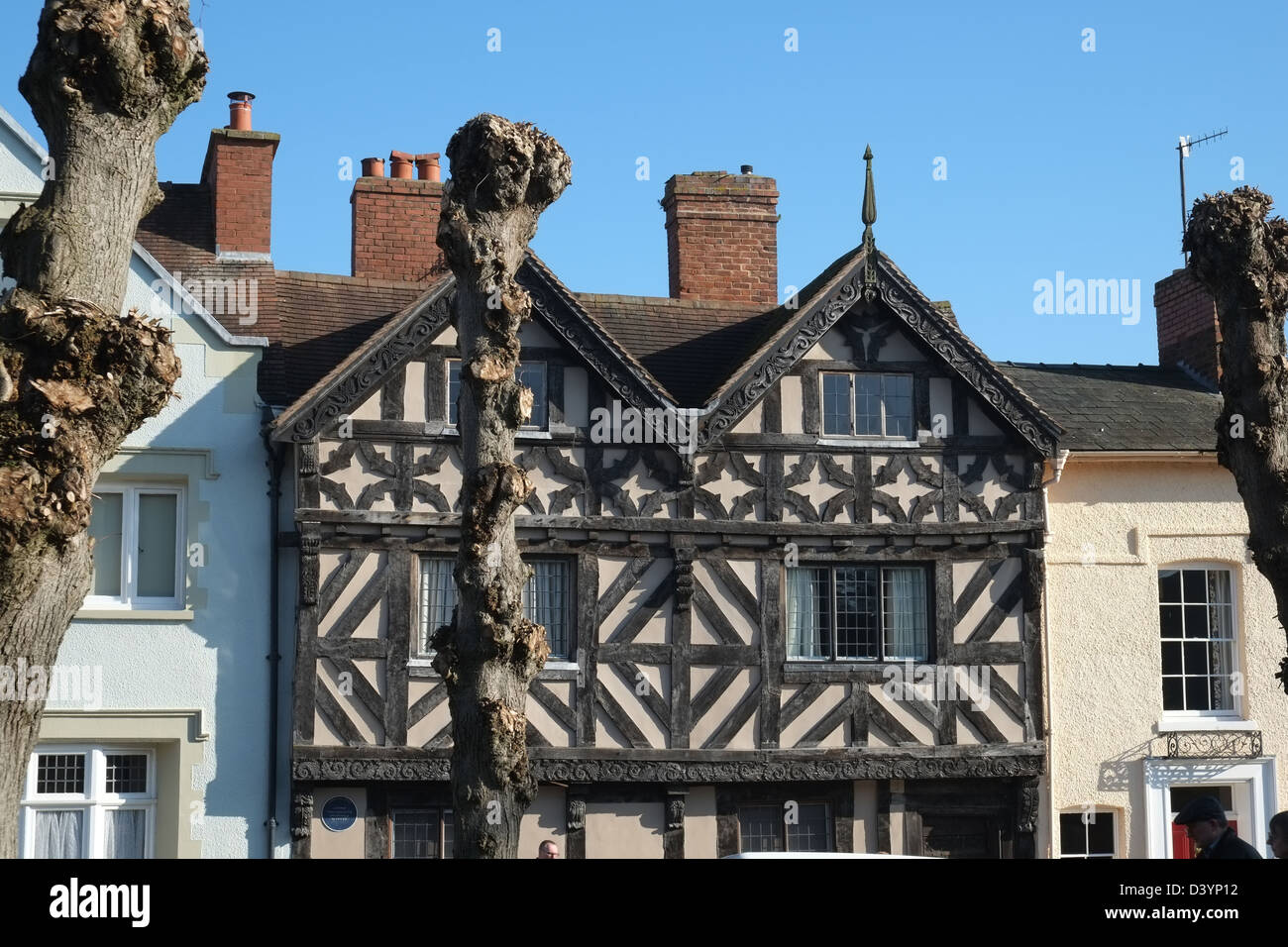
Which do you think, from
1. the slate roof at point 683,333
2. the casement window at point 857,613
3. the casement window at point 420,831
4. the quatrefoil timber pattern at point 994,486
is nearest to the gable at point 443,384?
the slate roof at point 683,333

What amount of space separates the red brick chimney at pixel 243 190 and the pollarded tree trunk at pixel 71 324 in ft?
38.0

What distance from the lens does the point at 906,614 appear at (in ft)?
60.2

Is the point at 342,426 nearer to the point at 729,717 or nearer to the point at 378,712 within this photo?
the point at 378,712

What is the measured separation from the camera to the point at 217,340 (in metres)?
17.4

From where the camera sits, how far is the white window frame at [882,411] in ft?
60.3

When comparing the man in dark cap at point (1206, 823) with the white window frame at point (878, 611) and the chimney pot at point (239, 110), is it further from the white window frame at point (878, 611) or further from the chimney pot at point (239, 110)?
the chimney pot at point (239, 110)

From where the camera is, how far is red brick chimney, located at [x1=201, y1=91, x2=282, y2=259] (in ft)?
64.4

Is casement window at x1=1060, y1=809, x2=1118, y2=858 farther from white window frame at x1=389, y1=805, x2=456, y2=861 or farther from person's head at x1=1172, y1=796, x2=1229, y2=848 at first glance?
person's head at x1=1172, y1=796, x2=1229, y2=848

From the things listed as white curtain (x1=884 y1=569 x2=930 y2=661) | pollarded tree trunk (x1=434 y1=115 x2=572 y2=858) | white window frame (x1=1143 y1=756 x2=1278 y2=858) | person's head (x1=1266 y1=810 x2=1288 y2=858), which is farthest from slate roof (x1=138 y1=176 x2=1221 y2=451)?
person's head (x1=1266 y1=810 x2=1288 y2=858)

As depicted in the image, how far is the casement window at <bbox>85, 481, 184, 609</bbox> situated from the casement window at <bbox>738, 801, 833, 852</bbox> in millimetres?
6835

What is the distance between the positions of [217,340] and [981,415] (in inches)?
353

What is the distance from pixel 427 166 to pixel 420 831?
9.01 metres
